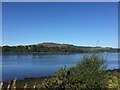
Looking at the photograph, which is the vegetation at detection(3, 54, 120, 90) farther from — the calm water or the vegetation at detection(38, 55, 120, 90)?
the calm water

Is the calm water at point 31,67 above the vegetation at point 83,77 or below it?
below

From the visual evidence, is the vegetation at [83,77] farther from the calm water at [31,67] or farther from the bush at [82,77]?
the calm water at [31,67]

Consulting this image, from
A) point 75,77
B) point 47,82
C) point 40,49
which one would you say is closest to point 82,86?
point 75,77

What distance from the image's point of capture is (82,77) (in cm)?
1472

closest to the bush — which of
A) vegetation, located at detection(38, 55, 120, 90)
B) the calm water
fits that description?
vegetation, located at detection(38, 55, 120, 90)

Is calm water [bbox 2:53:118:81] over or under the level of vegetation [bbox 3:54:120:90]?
under

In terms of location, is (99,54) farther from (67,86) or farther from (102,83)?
(67,86)

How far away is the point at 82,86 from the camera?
561 inches

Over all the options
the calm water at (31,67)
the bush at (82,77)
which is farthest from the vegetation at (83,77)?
the calm water at (31,67)

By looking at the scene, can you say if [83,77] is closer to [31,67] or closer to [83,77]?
[83,77]

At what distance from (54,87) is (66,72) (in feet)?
3.36

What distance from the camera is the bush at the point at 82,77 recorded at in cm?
1444

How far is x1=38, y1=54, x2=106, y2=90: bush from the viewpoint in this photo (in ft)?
47.4

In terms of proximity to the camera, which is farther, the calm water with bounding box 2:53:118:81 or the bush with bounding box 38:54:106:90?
the calm water with bounding box 2:53:118:81
